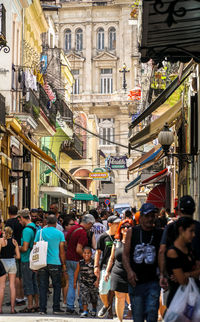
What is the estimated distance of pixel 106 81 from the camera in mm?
75750

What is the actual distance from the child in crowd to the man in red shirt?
0.44 ft

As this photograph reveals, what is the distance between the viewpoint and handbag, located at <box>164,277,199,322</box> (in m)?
6.16

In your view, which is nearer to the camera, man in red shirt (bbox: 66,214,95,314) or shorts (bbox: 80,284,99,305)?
shorts (bbox: 80,284,99,305)

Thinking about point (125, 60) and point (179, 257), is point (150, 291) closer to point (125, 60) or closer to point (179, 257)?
point (179, 257)

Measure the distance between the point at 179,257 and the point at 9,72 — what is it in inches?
603

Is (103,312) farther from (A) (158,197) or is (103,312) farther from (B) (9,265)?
(A) (158,197)

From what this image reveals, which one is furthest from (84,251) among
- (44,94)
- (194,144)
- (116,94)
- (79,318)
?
(116,94)

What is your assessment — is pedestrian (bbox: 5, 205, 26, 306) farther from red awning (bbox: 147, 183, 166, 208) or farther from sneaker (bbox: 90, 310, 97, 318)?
red awning (bbox: 147, 183, 166, 208)

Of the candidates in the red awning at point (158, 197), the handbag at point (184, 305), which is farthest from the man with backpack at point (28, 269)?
the red awning at point (158, 197)

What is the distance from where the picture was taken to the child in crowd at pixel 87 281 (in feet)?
36.4

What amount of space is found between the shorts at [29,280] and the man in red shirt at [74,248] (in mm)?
698

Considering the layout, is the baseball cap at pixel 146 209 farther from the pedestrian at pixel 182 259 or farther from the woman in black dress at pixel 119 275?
the woman in black dress at pixel 119 275

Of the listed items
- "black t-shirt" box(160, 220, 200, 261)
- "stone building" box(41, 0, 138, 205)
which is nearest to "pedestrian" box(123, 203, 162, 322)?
"black t-shirt" box(160, 220, 200, 261)

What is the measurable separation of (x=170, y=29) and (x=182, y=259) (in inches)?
117
